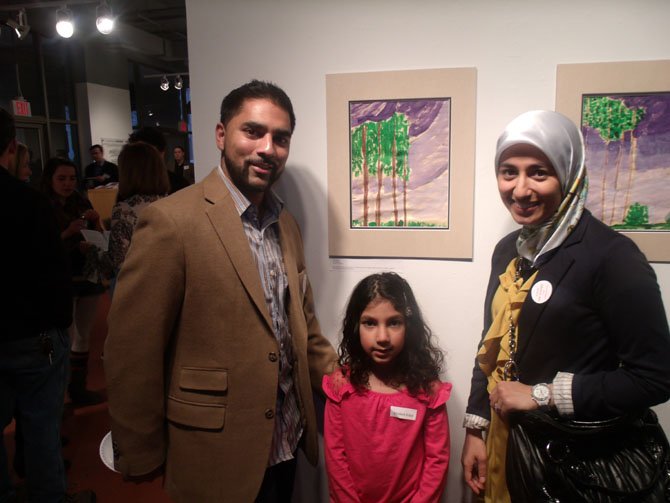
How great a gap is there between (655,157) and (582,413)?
99 cm

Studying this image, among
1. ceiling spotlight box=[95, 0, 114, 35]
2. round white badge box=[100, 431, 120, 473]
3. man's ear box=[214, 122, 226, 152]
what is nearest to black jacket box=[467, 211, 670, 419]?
man's ear box=[214, 122, 226, 152]

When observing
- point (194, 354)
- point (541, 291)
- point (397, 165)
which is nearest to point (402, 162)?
point (397, 165)

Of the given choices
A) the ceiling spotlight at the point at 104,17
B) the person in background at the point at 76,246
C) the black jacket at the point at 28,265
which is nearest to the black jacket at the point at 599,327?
the black jacket at the point at 28,265

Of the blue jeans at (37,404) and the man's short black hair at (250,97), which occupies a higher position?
the man's short black hair at (250,97)

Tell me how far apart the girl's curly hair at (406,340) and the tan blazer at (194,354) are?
372 millimetres

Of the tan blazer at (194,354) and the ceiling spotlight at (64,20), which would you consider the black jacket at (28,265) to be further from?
the ceiling spotlight at (64,20)

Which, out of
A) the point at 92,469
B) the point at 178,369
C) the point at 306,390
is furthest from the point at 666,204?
the point at 92,469

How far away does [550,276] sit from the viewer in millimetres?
1214

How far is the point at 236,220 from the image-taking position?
4.48 feet

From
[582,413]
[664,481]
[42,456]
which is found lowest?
[42,456]

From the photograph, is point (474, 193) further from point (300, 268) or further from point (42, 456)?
point (42, 456)

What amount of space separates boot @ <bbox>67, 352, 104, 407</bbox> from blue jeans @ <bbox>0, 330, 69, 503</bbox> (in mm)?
1363

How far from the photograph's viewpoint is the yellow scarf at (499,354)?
51.6 inches

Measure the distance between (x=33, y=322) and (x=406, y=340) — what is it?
1549mm
